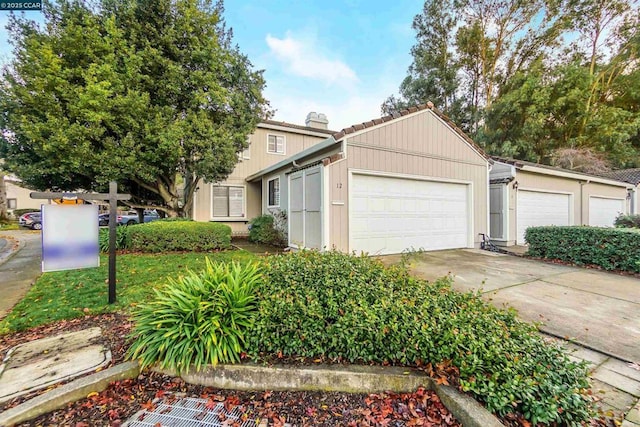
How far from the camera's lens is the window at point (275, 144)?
13394mm

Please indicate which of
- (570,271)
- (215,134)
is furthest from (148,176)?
(570,271)

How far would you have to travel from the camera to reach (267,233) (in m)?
9.58

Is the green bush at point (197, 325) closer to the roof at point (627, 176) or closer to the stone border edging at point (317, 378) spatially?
the stone border edging at point (317, 378)

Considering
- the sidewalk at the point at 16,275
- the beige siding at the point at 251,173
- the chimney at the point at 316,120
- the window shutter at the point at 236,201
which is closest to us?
the sidewalk at the point at 16,275

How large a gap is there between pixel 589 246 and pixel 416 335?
23.4 feet

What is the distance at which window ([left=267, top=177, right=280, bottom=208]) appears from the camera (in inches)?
403

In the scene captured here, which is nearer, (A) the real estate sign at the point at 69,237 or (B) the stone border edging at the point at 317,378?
(B) the stone border edging at the point at 317,378

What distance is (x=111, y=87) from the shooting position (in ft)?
24.3

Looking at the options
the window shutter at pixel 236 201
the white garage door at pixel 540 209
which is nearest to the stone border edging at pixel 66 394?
the window shutter at pixel 236 201

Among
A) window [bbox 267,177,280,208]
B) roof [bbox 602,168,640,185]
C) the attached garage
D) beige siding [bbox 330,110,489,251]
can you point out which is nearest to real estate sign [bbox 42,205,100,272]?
the attached garage

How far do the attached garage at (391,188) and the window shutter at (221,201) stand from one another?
4425mm

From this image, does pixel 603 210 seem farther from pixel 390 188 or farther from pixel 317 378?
pixel 317 378

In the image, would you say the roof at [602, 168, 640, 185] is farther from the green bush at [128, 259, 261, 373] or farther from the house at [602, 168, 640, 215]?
the green bush at [128, 259, 261, 373]

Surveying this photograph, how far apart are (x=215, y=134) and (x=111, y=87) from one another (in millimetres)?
2882
